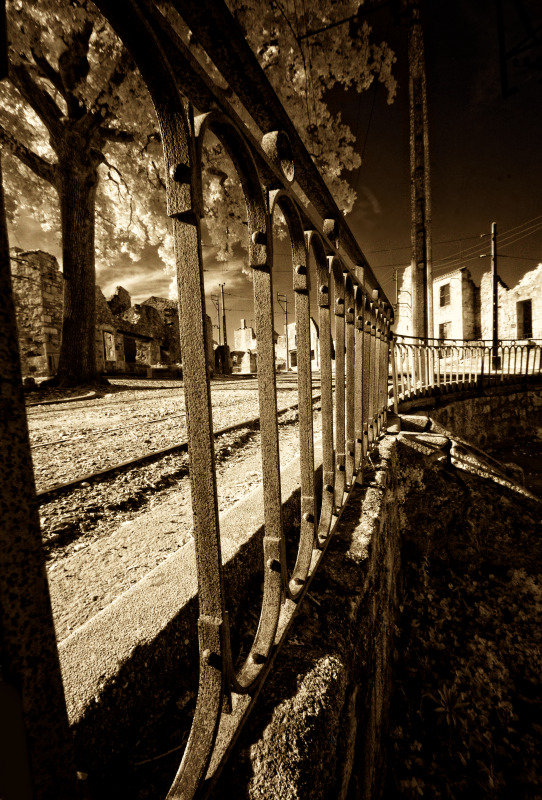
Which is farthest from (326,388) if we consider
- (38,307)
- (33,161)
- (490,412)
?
(38,307)

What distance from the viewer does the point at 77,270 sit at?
916 cm

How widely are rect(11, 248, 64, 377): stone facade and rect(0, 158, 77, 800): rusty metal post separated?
1574cm

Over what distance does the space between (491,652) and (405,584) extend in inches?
22.1

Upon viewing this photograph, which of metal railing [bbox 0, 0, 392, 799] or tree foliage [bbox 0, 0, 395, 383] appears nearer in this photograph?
metal railing [bbox 0, 0, 392, 799]

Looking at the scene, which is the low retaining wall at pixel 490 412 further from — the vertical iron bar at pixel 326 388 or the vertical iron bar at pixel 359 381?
the vertical iron bar at pixel 326 388

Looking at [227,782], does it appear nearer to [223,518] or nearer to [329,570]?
[329,570]

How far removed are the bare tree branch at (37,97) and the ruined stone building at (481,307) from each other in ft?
57.5

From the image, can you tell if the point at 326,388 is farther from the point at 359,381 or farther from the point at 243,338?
the point at 243,338

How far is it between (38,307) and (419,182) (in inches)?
535

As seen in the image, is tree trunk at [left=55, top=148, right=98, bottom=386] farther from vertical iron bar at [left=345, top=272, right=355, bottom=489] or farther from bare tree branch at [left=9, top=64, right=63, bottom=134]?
vertical iron bar at [left=345, top=272, right=355, bottom=489]


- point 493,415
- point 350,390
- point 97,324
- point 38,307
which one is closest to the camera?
point 350,390

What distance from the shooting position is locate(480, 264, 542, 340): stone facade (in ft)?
66.6

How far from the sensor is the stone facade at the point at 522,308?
20297 millimetres

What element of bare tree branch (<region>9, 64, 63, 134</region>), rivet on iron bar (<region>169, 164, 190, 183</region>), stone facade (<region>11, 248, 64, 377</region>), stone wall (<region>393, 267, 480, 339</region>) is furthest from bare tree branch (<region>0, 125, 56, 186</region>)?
stone wall (<region>393, 267, 480, 339</region>)
